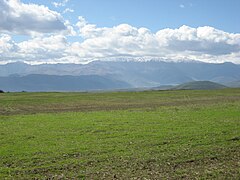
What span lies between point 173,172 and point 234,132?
1359cm

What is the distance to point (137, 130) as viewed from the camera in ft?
104

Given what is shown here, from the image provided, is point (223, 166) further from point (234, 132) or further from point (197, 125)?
A: point (197, 125)

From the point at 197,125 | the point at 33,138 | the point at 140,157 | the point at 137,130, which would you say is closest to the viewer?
the point at 140,157

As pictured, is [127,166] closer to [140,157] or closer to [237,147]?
[140,157]

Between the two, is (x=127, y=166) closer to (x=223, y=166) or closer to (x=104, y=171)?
(x=104, y=171)

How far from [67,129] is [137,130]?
764 cm

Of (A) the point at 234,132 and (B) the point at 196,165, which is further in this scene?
(A) the point at 234,132

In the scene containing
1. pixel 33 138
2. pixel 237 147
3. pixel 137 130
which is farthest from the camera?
pixel 137 130

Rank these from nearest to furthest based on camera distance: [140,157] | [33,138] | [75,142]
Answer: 1. [140,157]
2. [75,142]
3. [33,138]

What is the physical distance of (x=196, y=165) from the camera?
758 inches

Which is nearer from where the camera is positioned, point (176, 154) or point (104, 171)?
point (104, 171)

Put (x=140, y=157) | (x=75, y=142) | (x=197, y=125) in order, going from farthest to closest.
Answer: (x=197, y=125) < (x=75, y=142) < (x=140, y=157)

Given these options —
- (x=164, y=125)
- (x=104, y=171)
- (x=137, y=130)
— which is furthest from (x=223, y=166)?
(x=164, y=125)

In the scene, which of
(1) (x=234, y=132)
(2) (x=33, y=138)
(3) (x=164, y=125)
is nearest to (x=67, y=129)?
(2) (x=33, y=138)
